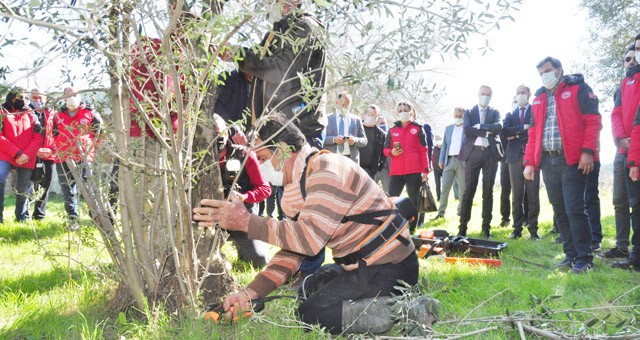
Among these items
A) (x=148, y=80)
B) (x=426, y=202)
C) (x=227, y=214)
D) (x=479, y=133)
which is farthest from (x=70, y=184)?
(x=479, y=133)

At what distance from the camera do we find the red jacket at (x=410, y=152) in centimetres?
772

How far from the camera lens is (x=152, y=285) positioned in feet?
9.74

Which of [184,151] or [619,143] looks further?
[619,143]

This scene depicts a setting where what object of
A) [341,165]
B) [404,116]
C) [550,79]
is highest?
[550,79]

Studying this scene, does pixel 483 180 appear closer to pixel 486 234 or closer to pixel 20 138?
pixel 486 234

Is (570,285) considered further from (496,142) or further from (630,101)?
(496,142)

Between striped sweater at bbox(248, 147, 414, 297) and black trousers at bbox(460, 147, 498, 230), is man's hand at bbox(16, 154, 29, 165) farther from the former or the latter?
black trousers at bbox(460, 147, 498, 230)

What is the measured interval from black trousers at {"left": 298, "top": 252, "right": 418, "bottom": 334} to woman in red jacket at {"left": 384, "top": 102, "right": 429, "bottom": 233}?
15.6 ft

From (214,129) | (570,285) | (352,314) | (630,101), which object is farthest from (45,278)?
(630,101)

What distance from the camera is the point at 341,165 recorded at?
2.71 meters

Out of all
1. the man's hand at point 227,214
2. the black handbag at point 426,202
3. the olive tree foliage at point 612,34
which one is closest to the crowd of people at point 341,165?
the man's hand at point 227,214

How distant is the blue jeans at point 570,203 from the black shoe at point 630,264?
0.38 meters

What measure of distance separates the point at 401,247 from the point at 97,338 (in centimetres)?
166

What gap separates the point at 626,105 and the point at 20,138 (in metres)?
7.33
